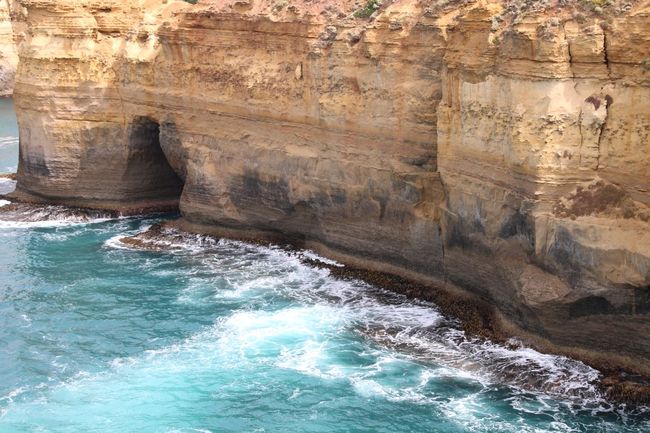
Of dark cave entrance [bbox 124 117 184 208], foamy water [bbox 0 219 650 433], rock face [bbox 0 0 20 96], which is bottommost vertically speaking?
foamy water [bbox 0 219 650 433]

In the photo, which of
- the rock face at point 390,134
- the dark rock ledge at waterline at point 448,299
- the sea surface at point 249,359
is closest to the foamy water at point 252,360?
the sea surface at point 249,359

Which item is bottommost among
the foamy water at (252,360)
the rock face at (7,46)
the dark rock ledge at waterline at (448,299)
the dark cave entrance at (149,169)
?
the foamy water at (252,360)

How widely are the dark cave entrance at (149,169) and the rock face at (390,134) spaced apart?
0.07 metres

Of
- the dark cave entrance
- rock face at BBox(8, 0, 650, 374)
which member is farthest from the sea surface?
the dark cave entrance

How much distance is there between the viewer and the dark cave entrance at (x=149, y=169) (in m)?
36.8

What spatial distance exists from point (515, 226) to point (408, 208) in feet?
15.9

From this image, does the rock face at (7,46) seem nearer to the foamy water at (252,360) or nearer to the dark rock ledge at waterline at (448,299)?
the dark rock ledge at waterline at (448,299)

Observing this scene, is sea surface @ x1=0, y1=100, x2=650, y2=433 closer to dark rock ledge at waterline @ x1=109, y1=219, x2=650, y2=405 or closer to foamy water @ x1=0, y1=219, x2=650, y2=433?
foamy water @ x1=0, y1=219, x2=650, y2=433

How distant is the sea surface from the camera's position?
2183cm

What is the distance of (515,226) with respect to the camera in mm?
24172

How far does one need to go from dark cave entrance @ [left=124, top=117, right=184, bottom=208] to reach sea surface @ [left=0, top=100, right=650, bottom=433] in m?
5.42

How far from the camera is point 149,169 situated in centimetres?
3769

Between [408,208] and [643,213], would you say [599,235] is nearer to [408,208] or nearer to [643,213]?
[643,213]

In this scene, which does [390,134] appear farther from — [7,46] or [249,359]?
[7,46]
